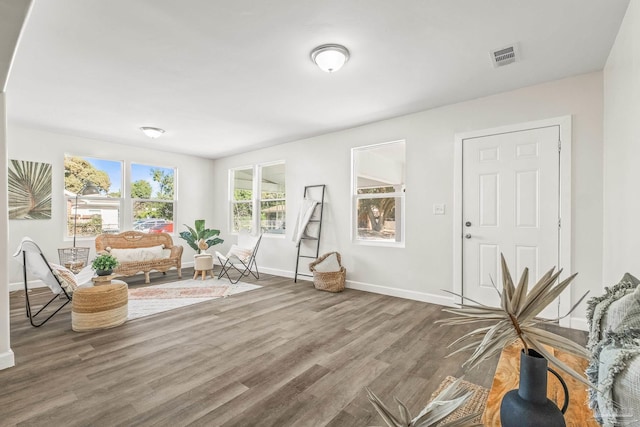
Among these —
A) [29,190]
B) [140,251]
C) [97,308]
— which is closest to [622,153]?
[97,308]

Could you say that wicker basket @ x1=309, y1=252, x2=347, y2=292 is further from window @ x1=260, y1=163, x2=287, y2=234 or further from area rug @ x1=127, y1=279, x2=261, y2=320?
window @ x1=260, y1=163, x2=287, y2=234

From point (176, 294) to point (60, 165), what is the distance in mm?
3124

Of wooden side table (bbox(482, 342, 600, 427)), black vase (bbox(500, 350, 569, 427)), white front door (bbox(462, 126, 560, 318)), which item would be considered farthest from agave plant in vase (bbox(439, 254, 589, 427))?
white front door (bbox(462, 126, 560, 318))

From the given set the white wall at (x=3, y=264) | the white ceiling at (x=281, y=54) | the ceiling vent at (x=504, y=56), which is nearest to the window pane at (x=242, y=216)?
the white ceiling at (x=281, y=54)

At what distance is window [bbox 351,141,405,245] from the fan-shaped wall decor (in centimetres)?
508

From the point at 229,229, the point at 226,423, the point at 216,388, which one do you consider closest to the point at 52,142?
the point at 229,229

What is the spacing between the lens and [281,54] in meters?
2.65

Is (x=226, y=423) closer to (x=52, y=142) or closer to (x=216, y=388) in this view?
(x=216, y=388)

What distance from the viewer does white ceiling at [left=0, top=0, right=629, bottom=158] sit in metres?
2.10

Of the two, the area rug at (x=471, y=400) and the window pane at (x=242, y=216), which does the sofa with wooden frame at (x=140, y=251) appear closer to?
the window pane at (x=242, y=216)

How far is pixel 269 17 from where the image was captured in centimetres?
217

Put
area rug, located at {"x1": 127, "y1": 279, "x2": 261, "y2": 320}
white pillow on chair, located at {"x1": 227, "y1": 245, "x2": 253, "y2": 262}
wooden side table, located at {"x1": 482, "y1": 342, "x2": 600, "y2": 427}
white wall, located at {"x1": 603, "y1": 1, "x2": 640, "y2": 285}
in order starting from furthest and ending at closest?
white pillow on chair, located at {"x1": 227, "y1": 245, "x2": 253, "y2": 262} → area rug, located at {"x1": 127, "y1": 279, "x2": 261, "y2": 320} → white wall, located at {"x1": 603, "y1": 1, "x2": 640, "y2": 285} → wooden side table, located at {"x1": 482, "y1": 342, "x2": 600, "y2": 427}

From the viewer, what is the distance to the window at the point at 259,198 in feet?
19.8

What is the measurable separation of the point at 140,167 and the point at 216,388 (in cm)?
550
